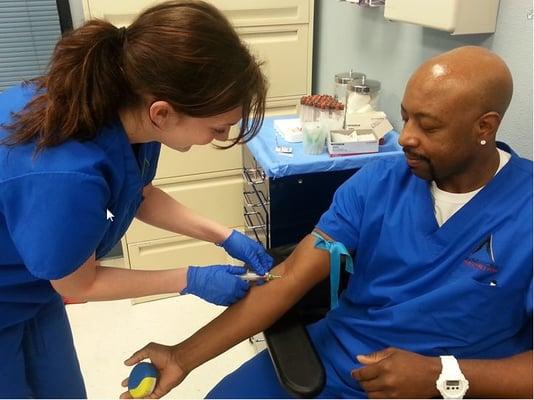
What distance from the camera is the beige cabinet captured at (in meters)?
2.33

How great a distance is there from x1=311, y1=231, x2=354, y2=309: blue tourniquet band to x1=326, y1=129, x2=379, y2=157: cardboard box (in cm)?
50

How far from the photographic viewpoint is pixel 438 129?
1100mm

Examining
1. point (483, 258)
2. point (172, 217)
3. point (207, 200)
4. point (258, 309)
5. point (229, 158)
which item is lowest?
point (207, 200)

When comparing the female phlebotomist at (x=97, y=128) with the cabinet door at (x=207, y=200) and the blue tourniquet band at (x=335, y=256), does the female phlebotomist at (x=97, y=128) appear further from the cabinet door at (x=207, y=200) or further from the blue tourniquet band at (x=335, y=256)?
the cabinet door at (x=207, y=200)

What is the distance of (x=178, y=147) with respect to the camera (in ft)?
3.79

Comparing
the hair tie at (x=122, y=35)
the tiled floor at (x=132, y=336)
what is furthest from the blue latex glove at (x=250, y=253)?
the tiled floor at (x=132, y=336)

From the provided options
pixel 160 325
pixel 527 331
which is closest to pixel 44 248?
pixel 527 331

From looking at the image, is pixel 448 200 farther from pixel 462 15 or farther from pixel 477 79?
pixel 462 15

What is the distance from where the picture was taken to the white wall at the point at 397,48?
4.28 feet

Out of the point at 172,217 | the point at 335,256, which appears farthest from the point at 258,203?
the point at 335,256

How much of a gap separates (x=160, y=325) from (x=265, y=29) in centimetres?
149

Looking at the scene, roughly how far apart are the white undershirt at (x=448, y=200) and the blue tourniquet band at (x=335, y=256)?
256 mm

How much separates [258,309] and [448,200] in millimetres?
557

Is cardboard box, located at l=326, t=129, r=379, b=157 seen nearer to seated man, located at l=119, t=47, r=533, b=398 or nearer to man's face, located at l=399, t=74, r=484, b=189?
seated man, located at l=119, t=47, r=533, b=398
